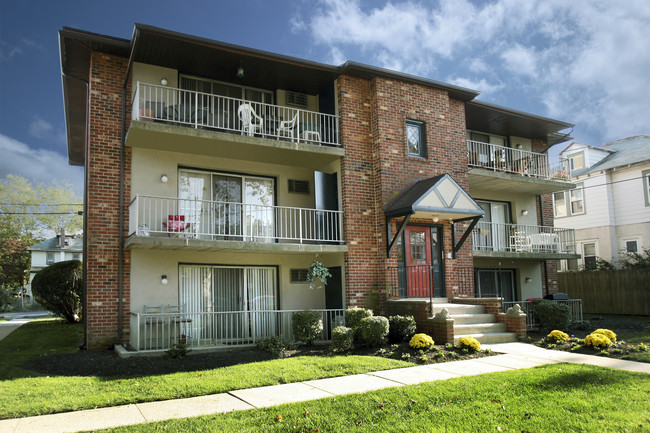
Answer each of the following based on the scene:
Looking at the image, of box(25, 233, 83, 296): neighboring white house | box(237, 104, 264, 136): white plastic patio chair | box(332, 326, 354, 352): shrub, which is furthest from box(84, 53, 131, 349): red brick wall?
box(25, 233, 83, 296): neighboring white house

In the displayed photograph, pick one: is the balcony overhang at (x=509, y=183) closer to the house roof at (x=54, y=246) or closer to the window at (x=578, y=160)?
the window at (x=578, y=160)

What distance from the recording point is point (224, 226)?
13.4 metres

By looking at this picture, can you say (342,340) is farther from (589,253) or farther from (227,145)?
(589,253)

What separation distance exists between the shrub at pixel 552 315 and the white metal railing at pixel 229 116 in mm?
7090

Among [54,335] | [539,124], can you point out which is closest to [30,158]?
[54,335]

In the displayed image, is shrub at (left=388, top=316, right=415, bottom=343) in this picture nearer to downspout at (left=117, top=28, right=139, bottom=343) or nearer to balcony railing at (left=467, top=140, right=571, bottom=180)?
downspout at (left=117, top=28, right=139, bottom=343)

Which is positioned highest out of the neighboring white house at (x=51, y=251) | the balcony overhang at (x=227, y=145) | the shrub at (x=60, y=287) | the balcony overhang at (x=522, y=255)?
the balcony overhang at (x=227, y=145)

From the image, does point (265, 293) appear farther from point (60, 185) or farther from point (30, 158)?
point (30, 158)

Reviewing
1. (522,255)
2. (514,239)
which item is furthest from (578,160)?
(522,255)

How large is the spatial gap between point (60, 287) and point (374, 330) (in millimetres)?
11648

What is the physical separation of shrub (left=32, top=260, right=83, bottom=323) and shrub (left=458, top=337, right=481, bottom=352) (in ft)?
42.9

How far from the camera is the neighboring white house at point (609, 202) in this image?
24672 mm

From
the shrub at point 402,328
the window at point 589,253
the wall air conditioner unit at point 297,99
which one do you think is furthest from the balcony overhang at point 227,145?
the window at point 589,253

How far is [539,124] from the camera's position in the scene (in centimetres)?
1809
